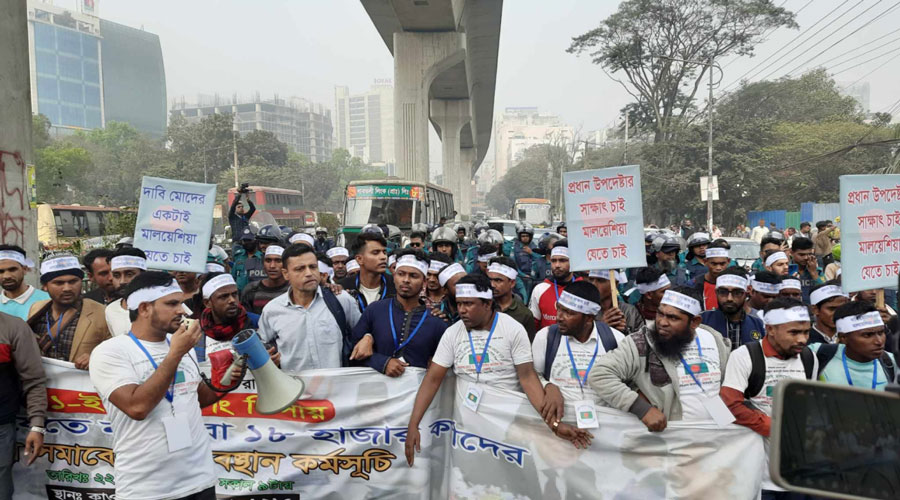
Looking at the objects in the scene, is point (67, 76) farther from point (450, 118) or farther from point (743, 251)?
point (743, 251)

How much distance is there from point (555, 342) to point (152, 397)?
85.2 inches

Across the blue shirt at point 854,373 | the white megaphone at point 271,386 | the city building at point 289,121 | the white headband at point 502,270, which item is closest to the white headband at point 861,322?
the blue shirt at point 854,373

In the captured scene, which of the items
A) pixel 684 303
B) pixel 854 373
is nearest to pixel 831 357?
pixel 854 373

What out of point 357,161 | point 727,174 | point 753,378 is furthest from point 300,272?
point 357,161

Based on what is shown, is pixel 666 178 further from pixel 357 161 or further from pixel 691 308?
pixel 357 161

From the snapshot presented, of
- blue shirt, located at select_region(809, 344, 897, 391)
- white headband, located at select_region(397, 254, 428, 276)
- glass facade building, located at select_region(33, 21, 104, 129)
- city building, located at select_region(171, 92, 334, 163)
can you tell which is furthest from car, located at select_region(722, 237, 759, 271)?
glass facade building, located at select_region(33, 21, 104, 129)

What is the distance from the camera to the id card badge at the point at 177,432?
3.04 m

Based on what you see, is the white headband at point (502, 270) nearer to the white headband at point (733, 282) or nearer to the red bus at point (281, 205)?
the white headband at point (733, 282)

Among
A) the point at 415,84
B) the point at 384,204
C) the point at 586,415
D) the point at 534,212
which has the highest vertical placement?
the point at 415,84

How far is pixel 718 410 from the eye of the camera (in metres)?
3.64

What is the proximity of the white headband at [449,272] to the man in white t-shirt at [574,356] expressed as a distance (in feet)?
5.72

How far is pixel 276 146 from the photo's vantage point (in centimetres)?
8038

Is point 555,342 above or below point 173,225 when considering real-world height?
below

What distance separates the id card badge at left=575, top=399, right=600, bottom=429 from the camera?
12.3 ft
